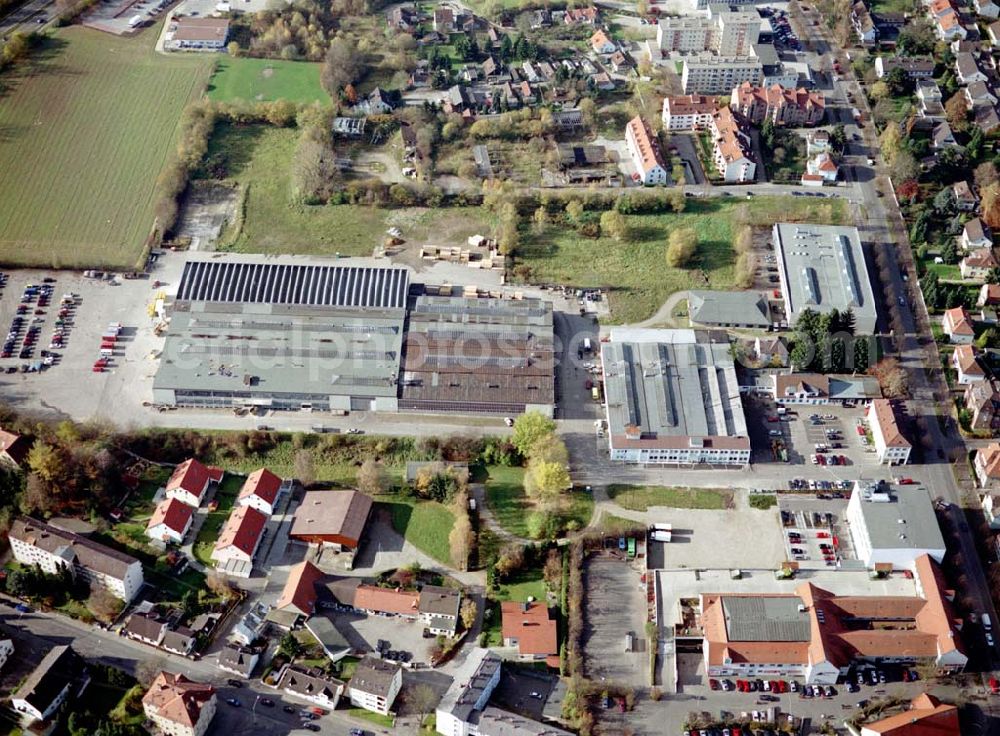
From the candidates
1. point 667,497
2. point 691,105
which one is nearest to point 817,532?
point 667,497

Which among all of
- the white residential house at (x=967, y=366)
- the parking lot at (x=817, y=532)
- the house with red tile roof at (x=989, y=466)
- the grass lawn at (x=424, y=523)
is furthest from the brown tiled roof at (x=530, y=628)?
the white residential house at (x=967, y=366)

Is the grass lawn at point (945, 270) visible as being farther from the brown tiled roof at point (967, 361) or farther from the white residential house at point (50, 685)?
the white residential house at point (50, 685)

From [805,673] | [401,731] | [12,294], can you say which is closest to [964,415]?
[805,673]

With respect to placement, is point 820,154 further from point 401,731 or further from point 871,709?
point 401,731

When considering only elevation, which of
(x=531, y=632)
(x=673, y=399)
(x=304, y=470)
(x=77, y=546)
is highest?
(x=77, y=546)

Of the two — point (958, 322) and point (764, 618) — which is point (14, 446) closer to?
point (764, 618)

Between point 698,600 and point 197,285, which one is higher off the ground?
point 197,285
